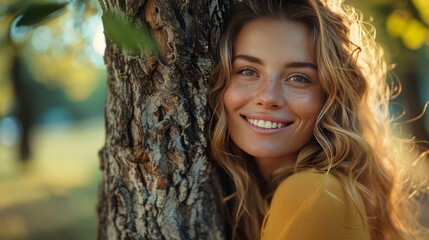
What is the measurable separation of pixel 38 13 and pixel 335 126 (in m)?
1.40

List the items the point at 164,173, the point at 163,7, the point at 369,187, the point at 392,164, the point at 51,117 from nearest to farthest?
the point at 163,7 → the point at 164,173 → the point at 369,187 → the point at 392,164 → the point at 51,117

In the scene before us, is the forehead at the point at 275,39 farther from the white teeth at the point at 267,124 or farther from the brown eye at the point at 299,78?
the white teeth at the point at 267,124

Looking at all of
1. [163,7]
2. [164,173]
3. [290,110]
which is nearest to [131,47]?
[163,7]

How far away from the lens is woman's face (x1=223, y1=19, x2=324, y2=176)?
2.35 meters

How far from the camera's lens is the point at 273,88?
2338mm

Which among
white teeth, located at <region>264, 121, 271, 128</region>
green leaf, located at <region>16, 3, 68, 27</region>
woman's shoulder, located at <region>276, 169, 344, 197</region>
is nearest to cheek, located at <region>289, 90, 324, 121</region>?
white teeth, located at <region>264, 121, 271, 128</region>

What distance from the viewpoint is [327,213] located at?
2074 millimetres

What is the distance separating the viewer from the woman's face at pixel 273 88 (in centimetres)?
235

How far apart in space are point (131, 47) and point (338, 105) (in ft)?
4.52

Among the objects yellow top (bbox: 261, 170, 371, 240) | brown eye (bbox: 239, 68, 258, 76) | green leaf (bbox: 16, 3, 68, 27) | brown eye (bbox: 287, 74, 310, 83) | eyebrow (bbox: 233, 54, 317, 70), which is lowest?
yellow top (bbox: 261, 170, 371, 240)

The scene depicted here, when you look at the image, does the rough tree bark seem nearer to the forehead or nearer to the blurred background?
the forehead

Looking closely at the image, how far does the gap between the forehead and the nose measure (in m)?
0.12

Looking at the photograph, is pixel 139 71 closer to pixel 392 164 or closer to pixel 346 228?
pixel 346 228

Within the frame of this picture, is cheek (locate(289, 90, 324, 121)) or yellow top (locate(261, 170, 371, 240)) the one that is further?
cheek (locate(289, 90, 324, 121))
